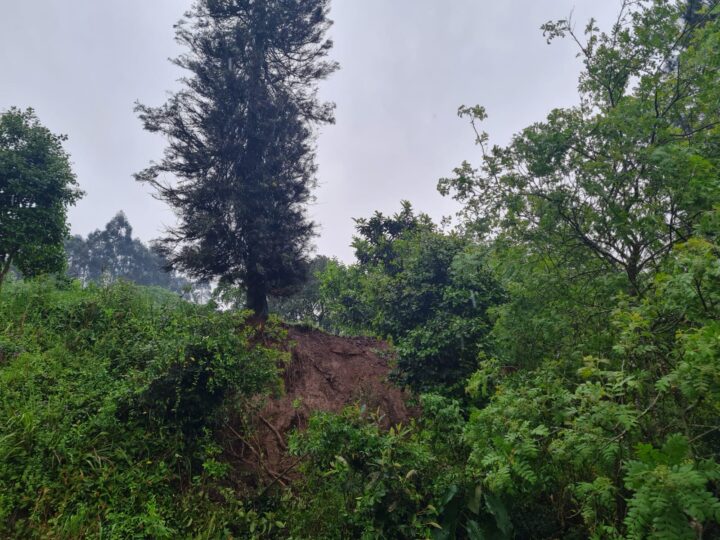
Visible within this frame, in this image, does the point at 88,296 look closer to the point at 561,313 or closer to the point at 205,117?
the point at 205,117

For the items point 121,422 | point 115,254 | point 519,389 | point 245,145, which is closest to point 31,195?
point 245,145

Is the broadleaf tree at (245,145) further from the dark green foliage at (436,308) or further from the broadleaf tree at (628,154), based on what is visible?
the broadleaf tree at (628,154)

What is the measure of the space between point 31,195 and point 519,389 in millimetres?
12257

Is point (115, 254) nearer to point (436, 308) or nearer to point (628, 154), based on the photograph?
point (436, 308)

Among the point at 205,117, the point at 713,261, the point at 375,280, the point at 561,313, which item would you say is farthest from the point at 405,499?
the point at 205,117

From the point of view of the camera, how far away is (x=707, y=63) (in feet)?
15.0

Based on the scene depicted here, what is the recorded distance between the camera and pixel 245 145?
41.3 ft

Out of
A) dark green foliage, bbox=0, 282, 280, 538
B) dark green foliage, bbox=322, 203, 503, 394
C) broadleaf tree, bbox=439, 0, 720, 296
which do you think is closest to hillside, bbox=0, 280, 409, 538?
dark green foliage, bbox=0, 282, 280, 538

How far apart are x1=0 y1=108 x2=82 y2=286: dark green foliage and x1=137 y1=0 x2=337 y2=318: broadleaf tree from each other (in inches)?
84.4

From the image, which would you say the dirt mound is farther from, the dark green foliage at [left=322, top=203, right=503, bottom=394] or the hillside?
the dark green foliage at [left=322, top=203, right=503, bottom=394]

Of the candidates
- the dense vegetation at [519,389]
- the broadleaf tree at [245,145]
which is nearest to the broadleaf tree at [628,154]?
the dense vegetation at [519,389]

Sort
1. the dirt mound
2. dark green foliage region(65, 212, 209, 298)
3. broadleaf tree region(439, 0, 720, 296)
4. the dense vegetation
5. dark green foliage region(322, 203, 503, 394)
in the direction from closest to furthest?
the dense vegetation → broadleaf tree region(439, 0, 720, 296) → the dirt mound → dark green foliage region(322, 203, 503, 394) → dark green foliage region(65, 212, 209, 298)

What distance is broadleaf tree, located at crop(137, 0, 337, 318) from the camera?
11719 millimetres

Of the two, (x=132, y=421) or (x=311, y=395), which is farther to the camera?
(x=311, y=395)
